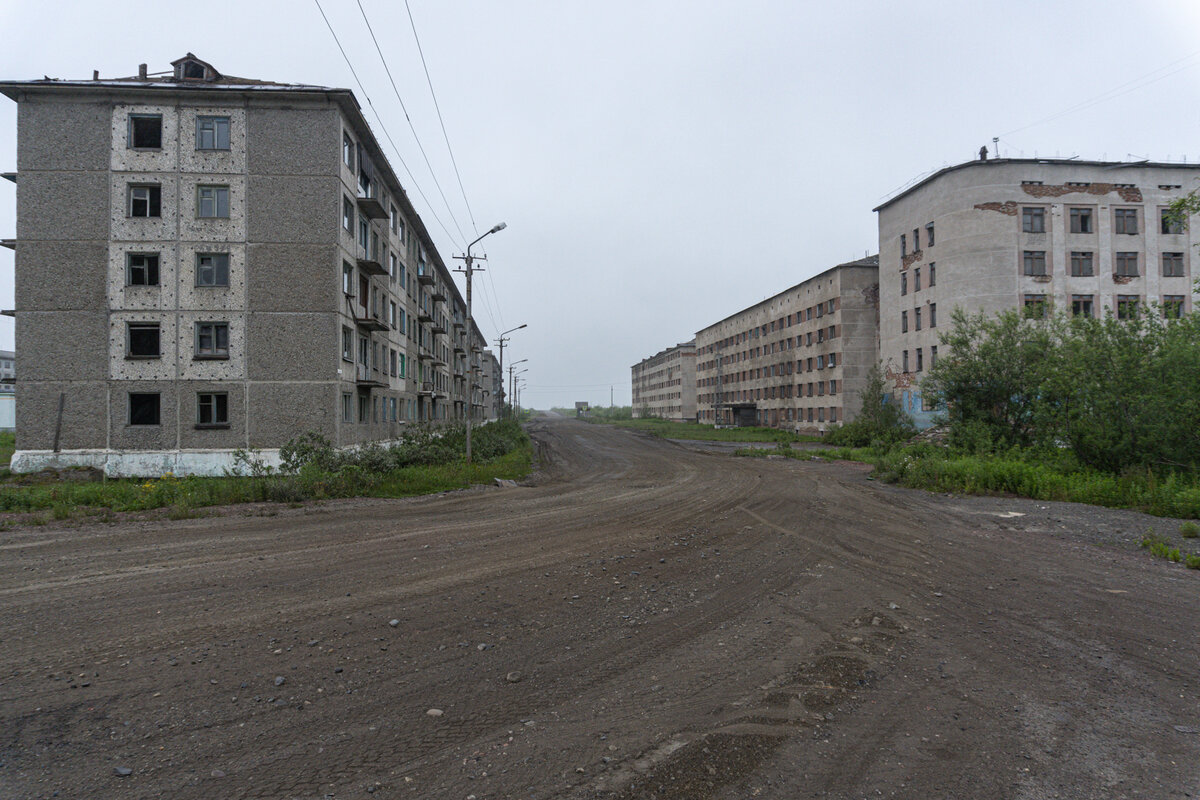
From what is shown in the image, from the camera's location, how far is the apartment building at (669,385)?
337 ft

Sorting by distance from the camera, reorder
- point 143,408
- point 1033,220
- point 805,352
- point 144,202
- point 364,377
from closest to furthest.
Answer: point 143,408, point 144,202, point 364,377, point 1033,220, point 805,352

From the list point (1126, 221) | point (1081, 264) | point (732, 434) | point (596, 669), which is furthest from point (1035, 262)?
point (596, 669)

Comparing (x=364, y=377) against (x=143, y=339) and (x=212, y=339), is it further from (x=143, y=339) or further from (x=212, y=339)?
(x=143, y=339)

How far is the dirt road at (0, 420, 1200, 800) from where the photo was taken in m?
3.39

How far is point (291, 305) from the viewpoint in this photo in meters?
21.7

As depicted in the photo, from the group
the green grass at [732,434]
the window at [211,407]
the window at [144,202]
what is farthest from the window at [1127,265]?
the window at [144,202]

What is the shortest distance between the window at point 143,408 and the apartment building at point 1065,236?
39.7m

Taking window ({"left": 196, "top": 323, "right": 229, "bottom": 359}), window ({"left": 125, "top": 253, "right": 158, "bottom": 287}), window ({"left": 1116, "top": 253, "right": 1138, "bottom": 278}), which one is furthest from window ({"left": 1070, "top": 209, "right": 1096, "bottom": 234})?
window ({"left": 125, "top": 253, "right": 158, "bottom": 287})

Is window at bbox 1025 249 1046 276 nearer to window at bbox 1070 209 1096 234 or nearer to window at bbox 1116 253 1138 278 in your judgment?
window at bbox 1070 209 1096 234

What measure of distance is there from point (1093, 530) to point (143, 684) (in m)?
14.2

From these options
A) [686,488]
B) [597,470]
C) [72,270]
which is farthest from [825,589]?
[72,270]

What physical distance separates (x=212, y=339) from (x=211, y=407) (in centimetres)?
256

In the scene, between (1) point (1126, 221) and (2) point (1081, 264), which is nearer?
(2) point (1081, 264)

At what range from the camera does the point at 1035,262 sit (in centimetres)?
3503
